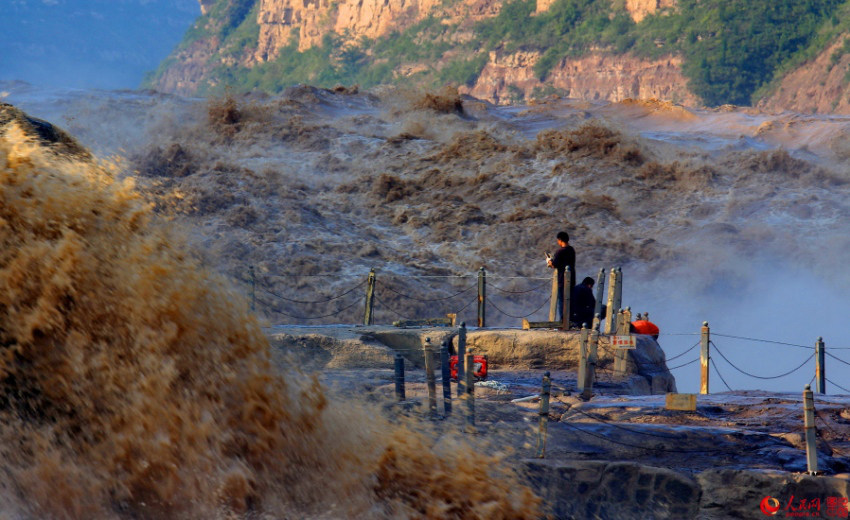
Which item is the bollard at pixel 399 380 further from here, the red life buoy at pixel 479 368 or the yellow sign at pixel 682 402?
the yellow sign at pixel 682 402

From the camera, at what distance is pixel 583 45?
209ft

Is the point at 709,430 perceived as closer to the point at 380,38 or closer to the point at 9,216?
the point at 9,216

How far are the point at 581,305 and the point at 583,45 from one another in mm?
53627

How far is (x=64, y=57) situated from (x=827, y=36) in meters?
81.9

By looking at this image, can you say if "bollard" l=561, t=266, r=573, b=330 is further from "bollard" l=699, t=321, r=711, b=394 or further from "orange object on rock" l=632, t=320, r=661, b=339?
"bollard" l=699, t=321, r=711, b=394

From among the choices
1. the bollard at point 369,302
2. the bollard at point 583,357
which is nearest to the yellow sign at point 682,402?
the bollard at point 583,357

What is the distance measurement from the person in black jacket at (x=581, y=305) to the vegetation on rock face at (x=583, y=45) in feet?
154

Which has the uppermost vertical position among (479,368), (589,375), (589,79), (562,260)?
(589,79)

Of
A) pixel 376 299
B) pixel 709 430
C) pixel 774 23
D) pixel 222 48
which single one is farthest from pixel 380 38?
pixel 709 430

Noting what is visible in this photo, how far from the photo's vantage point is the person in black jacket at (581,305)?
1255cm

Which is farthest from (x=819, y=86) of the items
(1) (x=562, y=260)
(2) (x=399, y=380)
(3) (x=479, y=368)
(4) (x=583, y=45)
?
(2) (x=399, y=380)

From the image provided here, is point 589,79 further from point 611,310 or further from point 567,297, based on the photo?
point 567,297

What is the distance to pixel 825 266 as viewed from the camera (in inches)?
946

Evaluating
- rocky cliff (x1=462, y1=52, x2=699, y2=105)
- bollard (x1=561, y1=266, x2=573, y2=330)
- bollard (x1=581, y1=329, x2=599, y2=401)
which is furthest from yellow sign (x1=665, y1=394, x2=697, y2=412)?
rocky cliff (x1=462, y1=52, x2=699, y2=105)
